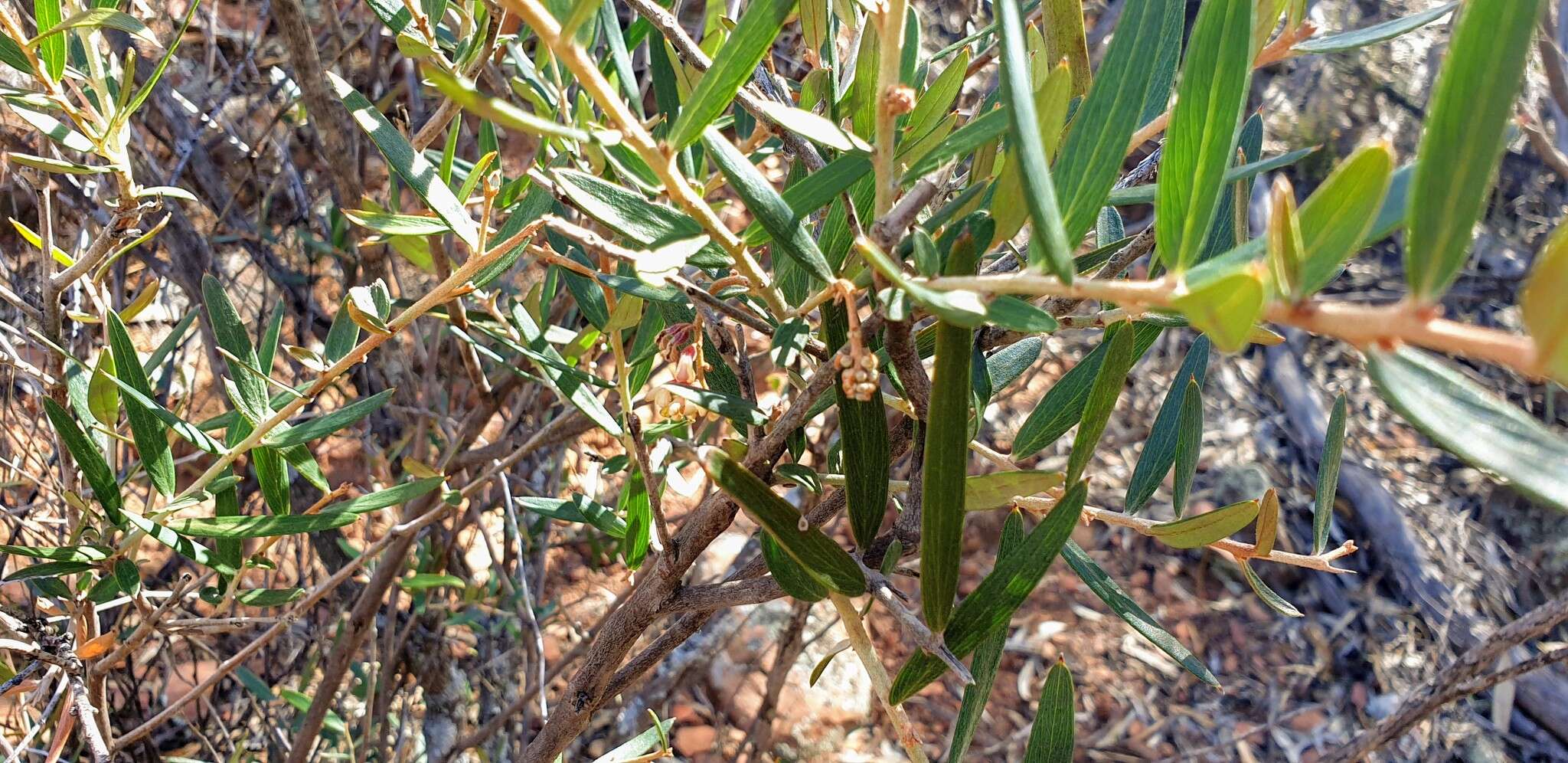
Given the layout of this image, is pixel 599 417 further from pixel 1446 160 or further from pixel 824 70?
pixel 1446 160

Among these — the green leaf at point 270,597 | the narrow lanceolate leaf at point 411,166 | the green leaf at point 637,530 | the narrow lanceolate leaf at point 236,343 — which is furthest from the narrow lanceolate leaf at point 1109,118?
the green leaf at point 270,597

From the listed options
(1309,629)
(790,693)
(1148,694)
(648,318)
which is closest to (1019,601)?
(648,318)

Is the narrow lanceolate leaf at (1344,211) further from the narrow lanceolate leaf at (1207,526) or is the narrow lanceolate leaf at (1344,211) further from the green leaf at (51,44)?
the green leaf at (51,44)

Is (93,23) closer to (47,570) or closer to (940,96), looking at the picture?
(47,570)

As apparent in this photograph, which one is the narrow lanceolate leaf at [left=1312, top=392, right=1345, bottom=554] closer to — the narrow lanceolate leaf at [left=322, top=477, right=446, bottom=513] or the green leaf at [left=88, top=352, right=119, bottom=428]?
the narrow lanceolate leaf at [left=322, top=477, right=446, bottom=513]

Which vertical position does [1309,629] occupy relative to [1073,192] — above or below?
below

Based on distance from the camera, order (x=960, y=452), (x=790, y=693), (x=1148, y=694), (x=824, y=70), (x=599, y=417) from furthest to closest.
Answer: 1. (x=1148, y=694)
2. (x=790, y=693)
3. (x=599, y=417)
4. (x=824, y=70)
5. (x=960, y=452)

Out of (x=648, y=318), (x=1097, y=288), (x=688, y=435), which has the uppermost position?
(x=1097, y=288)

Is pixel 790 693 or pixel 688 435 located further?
pixel 790 693
